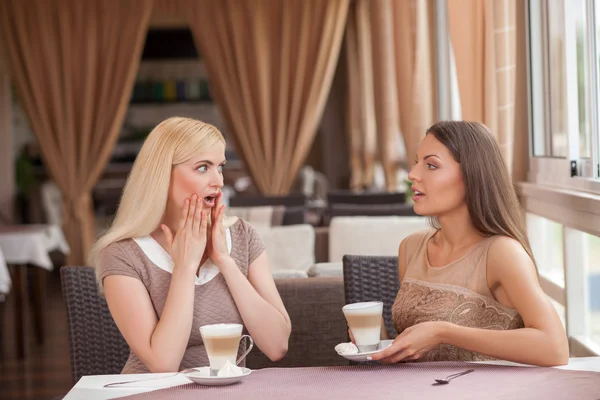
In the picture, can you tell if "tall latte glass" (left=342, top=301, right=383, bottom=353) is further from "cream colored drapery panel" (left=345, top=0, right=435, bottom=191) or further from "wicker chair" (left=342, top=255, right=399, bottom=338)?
"cream colored drapery panel" (left=345, top=0, right=435, bottom=191)

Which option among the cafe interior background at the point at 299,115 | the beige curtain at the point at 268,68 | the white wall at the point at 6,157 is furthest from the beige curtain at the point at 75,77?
the white wall at the point at 6,157

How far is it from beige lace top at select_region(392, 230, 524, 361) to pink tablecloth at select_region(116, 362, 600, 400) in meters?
0.24

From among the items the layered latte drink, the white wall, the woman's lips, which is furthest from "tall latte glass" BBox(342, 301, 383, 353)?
the white wall

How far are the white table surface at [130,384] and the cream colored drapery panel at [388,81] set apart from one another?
4.23m

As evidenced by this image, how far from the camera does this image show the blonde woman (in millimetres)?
2213

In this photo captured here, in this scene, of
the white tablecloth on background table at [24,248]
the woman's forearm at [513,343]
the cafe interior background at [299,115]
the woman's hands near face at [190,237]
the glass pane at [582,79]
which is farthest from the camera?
the white tablecloth on background table at [24,248]

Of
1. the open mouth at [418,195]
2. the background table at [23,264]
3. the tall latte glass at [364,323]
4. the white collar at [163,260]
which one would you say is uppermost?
the open mouth at [418,195]

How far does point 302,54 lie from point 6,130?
3.71m

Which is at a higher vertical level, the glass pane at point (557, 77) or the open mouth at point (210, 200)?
the glass pane at point (557, 77)

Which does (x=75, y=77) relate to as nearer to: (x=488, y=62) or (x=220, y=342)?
(x=488, y=62)

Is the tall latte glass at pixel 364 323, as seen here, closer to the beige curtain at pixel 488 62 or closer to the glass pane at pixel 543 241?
the beige curtain at pixel 488 62

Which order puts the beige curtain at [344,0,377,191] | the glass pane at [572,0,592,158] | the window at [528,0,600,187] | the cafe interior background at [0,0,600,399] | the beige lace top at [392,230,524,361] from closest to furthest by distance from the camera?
1. the beige lace top at [392,230,524,361]
2. the window at [528,0,600,187]
3. the glass pane at [572,0,592,158]
4. the cafe interior background at [0,0,600,399]
5. the beige curtain at [344,0,377,191]

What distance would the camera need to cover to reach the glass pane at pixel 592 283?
3.28 metres

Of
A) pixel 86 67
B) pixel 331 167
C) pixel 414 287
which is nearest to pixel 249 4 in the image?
pixel 86 67
